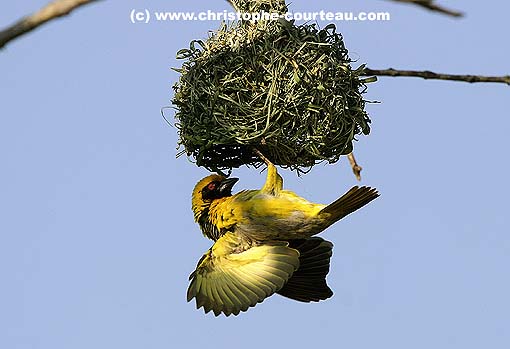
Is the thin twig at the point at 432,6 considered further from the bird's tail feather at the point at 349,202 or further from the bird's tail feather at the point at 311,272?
the bird's tail feather at the point at 311,272

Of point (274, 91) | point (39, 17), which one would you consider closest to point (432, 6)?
point (39, 17)

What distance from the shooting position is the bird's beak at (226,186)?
14.8ft

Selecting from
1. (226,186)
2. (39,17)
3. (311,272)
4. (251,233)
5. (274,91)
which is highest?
(39,17)

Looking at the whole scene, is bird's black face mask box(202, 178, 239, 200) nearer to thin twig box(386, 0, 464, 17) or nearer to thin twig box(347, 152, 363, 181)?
thin twig box(347, 152, 363, 181)

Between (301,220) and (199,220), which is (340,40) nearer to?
(301,220)

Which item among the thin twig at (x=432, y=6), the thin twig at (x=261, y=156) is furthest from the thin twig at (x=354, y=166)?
the thin twig at (x=432, y=6)

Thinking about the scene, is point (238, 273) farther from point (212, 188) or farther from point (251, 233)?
point (212, 188)

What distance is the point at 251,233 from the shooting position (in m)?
4.36

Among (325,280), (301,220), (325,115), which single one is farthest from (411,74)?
(325,280)

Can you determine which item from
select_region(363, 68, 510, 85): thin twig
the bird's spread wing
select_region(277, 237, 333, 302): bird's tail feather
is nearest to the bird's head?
the bird's spread wing

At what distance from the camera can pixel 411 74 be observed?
9.92 ft

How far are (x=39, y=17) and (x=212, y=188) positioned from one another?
2746 mm

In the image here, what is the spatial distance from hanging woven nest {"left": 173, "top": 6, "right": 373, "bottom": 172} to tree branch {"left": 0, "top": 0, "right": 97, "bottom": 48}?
7.54 feet

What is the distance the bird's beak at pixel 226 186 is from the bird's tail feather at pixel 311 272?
Result: 1.45 ft
